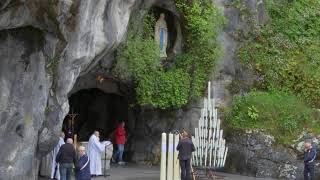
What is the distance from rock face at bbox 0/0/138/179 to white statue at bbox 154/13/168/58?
6.68 meters

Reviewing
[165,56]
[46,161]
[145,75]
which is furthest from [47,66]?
[165,56]

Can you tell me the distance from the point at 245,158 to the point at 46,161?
24.3ft

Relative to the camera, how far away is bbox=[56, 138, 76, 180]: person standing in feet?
55.4

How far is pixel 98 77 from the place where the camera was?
24.3m

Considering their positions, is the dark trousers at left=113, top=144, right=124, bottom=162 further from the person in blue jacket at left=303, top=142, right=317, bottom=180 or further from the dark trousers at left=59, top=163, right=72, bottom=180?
the person in blue jacket at left=303, top=142, right=317, bottom=180

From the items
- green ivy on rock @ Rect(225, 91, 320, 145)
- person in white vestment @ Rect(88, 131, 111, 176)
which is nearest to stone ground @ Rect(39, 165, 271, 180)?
person in white vestment @ Rect(88, 131, 111, 176)

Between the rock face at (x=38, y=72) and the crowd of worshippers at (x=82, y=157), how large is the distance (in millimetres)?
889

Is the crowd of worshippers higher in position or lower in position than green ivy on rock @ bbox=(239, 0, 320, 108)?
lower

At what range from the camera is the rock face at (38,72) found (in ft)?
51.6

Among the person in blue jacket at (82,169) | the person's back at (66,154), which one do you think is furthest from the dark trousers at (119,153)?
the person in blue jacket at (82,169)

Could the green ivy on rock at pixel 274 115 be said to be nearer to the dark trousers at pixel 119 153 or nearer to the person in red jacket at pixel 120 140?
the person in red jacket at pixel 120 140

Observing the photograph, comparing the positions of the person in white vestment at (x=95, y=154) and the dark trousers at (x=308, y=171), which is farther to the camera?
the person in white vestment at (x=95, y=154)

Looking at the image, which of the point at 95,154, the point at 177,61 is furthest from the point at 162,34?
the point at 95,154

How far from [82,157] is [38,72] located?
3.16 metres
